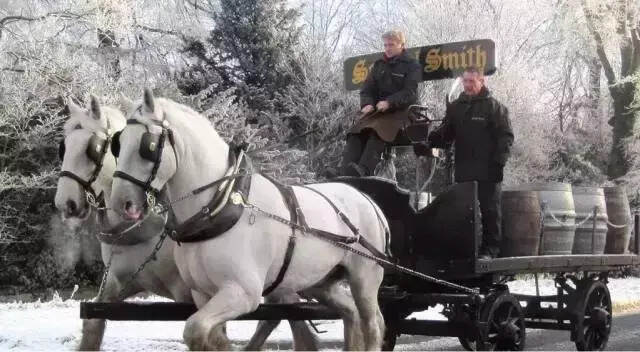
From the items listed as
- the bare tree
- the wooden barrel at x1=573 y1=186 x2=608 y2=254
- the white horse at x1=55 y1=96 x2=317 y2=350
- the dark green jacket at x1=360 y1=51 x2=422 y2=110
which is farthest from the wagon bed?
the bare tree

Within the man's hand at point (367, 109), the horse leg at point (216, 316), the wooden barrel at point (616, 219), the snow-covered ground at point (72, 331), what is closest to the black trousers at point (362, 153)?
the man's hand at point (367, 109)

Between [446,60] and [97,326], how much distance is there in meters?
4.23

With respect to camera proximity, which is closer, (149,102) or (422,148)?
(149,102)

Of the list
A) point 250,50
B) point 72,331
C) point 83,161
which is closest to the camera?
point 83,161

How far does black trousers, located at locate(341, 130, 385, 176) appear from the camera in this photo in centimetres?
722

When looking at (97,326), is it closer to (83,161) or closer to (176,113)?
(83,161)

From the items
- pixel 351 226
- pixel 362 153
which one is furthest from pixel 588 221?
pixel 351 226

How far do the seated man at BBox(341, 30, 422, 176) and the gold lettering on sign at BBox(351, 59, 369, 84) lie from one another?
1.01 m

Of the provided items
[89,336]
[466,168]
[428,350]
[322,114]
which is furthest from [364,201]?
[322,114]

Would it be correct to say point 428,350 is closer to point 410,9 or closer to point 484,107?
point 484,107

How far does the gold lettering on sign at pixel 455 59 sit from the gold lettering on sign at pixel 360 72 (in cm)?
65

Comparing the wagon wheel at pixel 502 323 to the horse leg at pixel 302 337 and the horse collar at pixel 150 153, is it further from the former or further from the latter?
the horse collar at pixel 150 153

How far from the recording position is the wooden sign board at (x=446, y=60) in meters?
7.74

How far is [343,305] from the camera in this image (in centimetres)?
612
